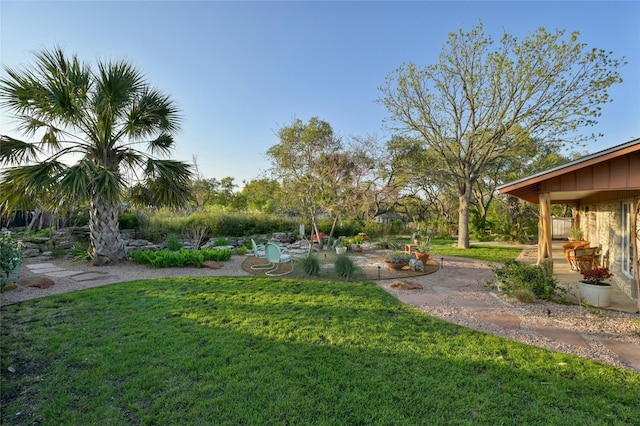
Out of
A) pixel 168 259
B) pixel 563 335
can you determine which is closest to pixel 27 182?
pixel 168 259

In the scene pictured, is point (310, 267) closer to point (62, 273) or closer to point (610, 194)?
point (62, 273)

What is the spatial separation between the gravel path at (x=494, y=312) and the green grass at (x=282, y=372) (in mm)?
428

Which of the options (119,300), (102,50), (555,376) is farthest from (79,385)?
(102,50)

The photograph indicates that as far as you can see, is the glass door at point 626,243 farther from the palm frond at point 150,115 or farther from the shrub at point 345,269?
the palm frond at point 150,115

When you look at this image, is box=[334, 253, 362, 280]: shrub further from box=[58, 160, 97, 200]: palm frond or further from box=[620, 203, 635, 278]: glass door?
box=[58, 160, 97, 200]: palm frond

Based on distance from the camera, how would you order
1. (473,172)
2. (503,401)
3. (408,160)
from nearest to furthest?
(503,401), (473,172), (408,160)

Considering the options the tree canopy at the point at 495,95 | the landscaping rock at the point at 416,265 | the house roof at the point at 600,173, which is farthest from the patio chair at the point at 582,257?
the tree canopy at the point at 495,95

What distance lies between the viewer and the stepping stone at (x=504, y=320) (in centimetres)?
408

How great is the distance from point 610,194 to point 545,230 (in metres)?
2.53

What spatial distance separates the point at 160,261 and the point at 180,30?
19.6 ft

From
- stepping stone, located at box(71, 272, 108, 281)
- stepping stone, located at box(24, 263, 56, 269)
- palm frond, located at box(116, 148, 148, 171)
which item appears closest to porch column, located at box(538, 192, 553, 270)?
stepping stone, located at box(71, 272, 108, 281)

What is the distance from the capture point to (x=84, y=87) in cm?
687

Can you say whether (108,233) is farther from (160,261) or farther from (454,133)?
(454,133)

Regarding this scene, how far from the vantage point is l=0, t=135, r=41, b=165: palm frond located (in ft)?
21.2
